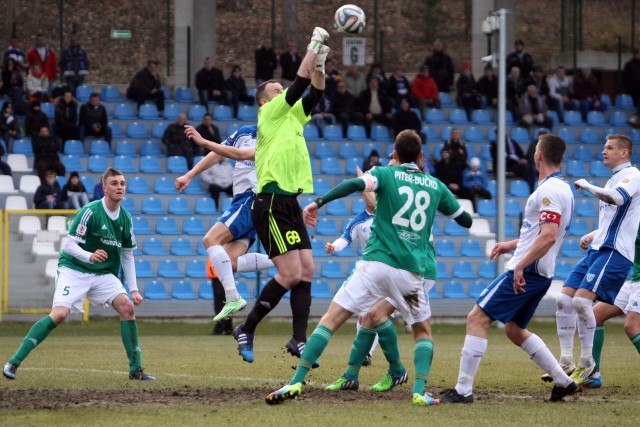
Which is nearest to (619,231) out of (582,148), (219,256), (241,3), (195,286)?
(219,256)

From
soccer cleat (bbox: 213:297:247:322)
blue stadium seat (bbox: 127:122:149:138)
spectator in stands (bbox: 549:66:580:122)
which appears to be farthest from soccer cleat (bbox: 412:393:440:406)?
spectator in stands (bbox: 549:66:580:122)

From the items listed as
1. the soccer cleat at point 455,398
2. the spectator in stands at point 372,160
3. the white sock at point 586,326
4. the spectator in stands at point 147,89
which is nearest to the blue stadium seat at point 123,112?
the spectator in stands at point 147,89

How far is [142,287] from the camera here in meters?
21.9

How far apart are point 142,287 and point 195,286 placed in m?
1.07

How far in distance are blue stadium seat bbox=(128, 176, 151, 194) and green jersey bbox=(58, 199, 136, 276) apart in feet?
41.1

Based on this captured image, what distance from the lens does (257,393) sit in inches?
390

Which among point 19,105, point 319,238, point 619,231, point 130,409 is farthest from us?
point 19,105

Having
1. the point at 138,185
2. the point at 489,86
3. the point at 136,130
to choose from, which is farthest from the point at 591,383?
the point at 489,86

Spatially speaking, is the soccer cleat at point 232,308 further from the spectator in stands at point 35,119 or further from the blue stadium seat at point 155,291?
the spectator in stands at point 35,119

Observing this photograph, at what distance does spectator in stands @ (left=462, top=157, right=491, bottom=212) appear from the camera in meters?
25.0

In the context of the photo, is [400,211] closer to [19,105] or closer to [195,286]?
[195,286]

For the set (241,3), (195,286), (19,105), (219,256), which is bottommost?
(195,286)

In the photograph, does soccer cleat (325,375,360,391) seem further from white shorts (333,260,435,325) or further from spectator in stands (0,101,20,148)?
spectator in stands (0,101,20,148)

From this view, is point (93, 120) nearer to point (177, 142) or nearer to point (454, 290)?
point (177, 142)
